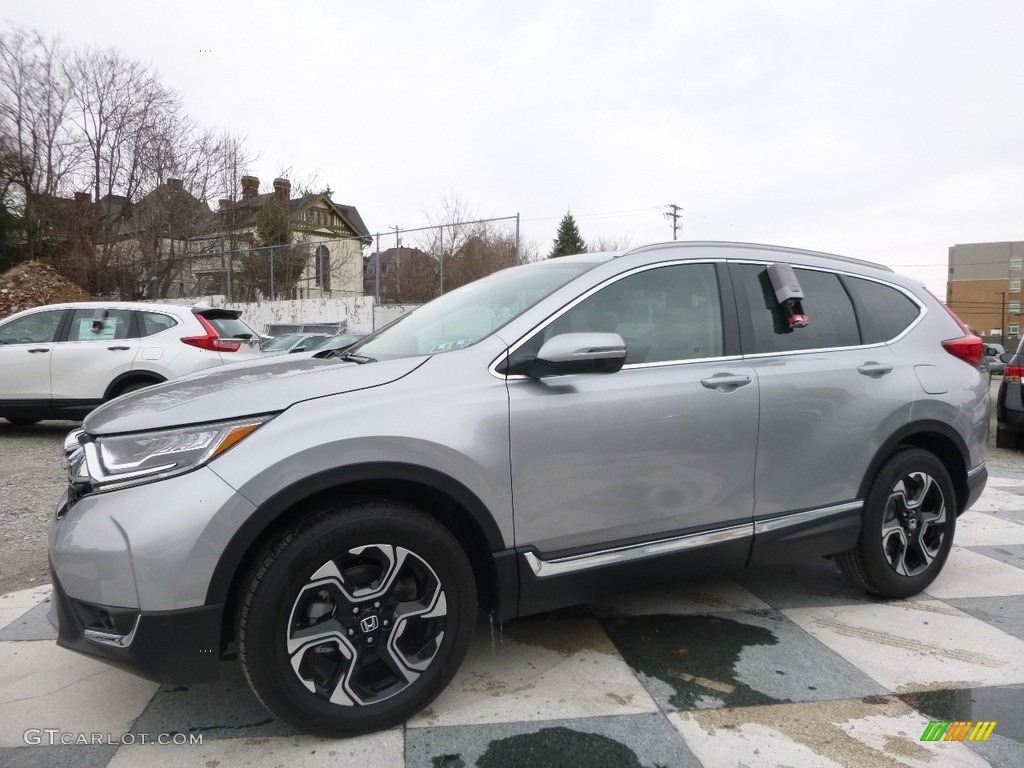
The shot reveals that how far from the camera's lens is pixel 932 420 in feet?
11.0

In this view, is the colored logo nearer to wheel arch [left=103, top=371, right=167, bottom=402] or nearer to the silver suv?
the silver suv

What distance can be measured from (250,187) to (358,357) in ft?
90.0

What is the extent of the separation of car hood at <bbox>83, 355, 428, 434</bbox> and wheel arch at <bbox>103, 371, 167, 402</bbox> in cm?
596

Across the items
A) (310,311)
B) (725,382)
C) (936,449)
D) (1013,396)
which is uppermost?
(310,311)

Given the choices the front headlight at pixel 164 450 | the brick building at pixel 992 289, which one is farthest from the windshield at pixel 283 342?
the brick building at pixel 992 289

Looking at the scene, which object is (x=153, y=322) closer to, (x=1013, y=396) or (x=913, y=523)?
(x=913, y=523)

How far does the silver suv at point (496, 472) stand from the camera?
2045mm

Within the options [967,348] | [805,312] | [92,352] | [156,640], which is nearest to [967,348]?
[967,348]

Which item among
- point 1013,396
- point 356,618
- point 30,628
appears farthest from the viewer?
point 1013,396

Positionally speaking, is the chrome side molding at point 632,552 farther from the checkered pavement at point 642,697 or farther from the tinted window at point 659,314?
the tinted window at point 659,314

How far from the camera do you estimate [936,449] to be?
3.55 m

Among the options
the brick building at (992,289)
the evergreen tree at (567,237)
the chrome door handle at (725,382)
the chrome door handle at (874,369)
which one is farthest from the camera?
the brick building at (992,289)

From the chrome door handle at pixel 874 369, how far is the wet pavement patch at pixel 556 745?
1837mm

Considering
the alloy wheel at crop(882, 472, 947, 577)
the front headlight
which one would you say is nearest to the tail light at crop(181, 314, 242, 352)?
the front headlight
